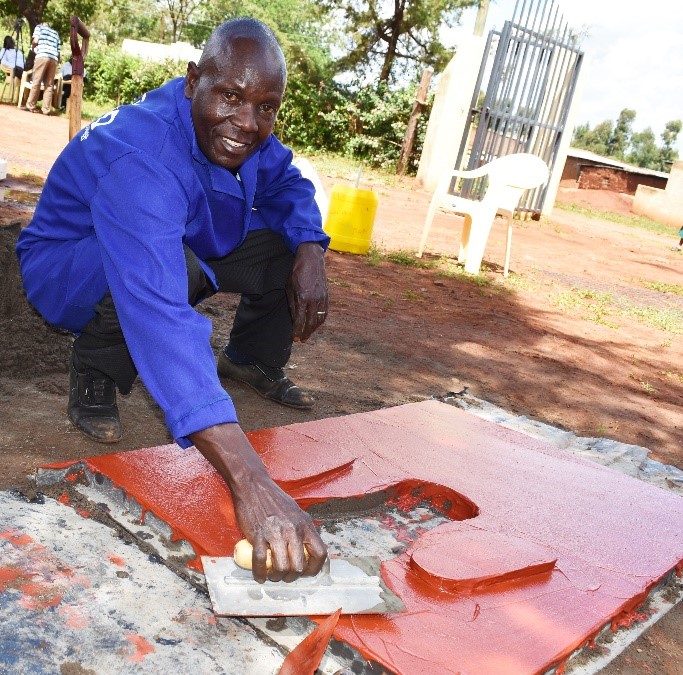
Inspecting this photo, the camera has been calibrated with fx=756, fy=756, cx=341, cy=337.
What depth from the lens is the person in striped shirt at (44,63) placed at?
12102 mm

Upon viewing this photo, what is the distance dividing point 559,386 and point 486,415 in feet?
3.32

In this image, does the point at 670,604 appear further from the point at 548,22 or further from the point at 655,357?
the point at 548,22

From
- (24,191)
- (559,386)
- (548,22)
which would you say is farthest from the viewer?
(548,22)

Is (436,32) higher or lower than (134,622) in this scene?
higher

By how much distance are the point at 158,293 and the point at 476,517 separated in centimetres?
89

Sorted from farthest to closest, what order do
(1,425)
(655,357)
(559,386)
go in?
(655,357), (559,386), (1,425)

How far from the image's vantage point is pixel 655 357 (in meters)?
4.77

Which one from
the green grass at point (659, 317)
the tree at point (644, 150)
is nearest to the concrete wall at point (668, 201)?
the green grass at point (659, 317)

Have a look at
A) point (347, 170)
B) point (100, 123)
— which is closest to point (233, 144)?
point (100, 123)

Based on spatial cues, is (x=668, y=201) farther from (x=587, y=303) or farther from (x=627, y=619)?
(x=627, y=619)

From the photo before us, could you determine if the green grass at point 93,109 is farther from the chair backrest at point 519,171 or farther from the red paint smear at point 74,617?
the red paint smear at point 74,617

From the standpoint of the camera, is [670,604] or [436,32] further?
[436,32]

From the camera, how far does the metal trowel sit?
4.05 feet

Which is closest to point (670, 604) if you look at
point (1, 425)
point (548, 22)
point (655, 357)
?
point (1, 425)
